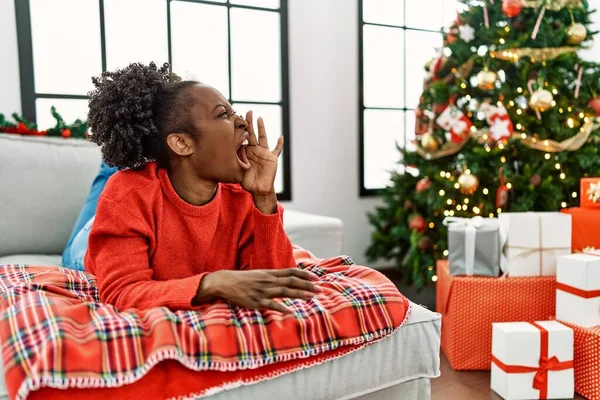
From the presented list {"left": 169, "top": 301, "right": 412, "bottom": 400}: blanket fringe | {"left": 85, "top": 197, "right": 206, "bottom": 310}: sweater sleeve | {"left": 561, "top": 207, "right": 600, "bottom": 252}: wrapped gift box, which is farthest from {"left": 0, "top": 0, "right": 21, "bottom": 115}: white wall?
{"left": 561, "top": 207, "right": 600, "bottom": 252}: wrapped gift box

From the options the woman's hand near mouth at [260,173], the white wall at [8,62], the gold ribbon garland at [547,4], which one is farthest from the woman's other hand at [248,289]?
the gold ribbon garland at [547,4]

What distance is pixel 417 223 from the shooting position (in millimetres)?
A: 2473

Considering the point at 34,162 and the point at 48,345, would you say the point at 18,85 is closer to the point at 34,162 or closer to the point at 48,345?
the point at 34,162

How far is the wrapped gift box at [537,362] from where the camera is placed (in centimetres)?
160

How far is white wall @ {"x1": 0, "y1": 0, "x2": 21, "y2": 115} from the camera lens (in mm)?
2199

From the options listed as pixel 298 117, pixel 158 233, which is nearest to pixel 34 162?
pixel 158 233

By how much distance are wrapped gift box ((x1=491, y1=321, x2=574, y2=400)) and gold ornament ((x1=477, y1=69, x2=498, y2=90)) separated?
1.16m

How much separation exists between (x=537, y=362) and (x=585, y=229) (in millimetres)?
629

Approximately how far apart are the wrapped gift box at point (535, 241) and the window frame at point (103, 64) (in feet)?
4.44

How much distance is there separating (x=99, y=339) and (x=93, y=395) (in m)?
0.09

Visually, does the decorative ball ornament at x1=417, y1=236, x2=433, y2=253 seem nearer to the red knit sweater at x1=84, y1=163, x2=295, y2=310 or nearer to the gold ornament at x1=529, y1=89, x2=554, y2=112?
the gold ornament at x1=529, y1=89, x2=554, y2=112

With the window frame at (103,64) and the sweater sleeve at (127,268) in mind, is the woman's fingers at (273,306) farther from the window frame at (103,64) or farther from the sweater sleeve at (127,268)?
the window frame at (103,64)

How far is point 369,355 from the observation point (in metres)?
1.03

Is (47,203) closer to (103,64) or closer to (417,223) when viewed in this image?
(103,64)
